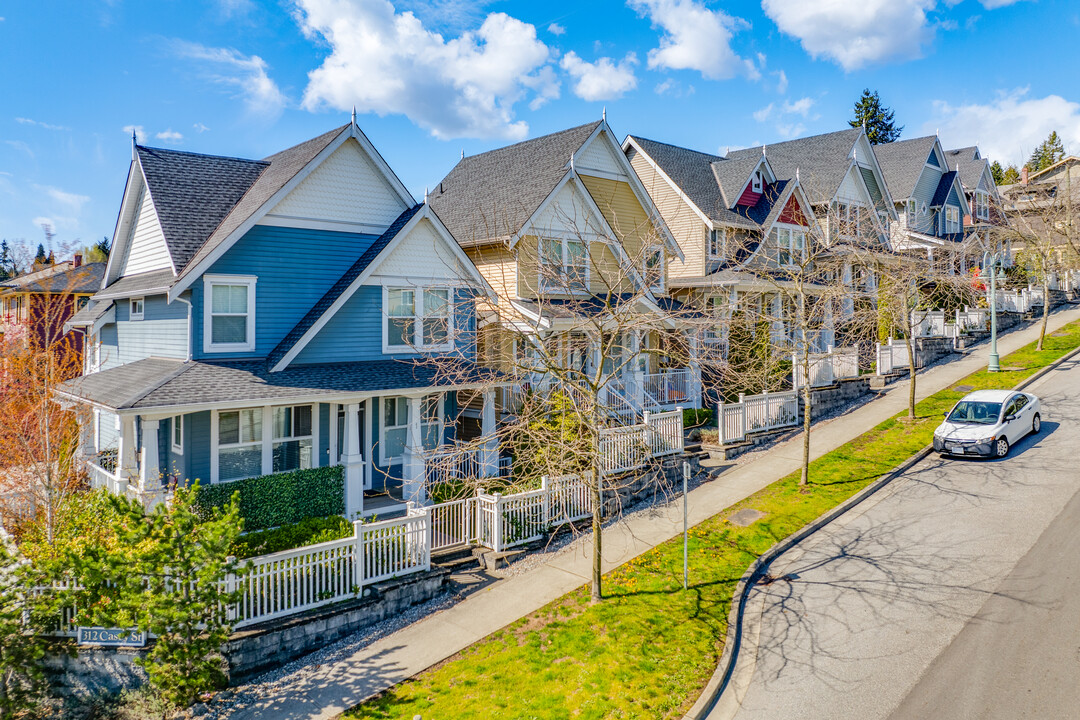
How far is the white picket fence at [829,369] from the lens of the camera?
24438mm

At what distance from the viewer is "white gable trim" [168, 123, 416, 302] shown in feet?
50.1

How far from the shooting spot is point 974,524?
550 inches

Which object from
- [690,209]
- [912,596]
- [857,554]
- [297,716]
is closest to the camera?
[297,716]

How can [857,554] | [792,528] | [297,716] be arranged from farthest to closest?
1. [792,528]
2. [857,554]
3. [297,716]

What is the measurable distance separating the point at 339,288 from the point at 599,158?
12.4m

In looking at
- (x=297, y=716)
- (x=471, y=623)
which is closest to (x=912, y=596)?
(x=471, y=623)

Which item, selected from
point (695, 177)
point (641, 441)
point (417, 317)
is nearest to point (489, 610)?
point (641, 441)

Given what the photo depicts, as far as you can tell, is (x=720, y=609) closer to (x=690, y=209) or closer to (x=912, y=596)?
(x=912, y=596)

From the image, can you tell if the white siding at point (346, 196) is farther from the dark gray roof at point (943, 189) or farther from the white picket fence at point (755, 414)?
the dark gray roof at point (943, 189)

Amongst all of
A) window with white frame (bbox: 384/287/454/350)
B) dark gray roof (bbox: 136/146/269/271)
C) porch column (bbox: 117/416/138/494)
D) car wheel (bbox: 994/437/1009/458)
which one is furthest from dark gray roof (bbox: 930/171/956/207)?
porch column (bbox: 117/416/138/494)

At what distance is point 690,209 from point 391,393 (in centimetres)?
1884

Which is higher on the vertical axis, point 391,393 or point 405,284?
point 405,284

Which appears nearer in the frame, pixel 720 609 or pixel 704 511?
pixel 720 609

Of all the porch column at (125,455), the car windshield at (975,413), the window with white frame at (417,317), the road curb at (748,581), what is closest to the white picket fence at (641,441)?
the road curb at (748,581)
